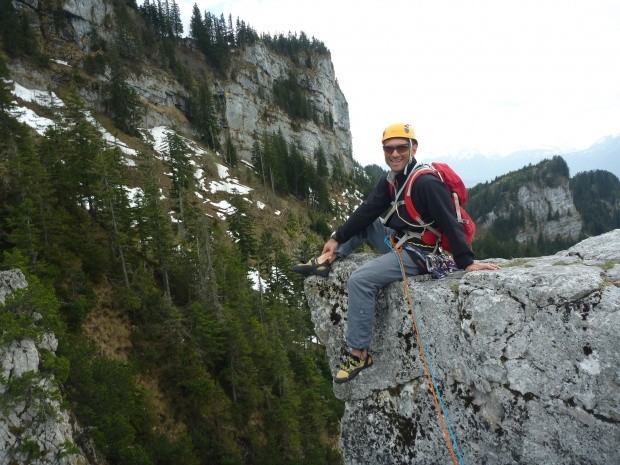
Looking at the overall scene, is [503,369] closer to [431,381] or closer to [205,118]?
[431,381]

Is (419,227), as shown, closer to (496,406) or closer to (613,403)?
(496,406)

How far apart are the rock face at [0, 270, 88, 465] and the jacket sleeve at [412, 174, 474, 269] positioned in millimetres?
18645

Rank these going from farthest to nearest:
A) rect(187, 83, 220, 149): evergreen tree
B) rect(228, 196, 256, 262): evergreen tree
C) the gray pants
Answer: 1. rect(187, 83, 220, 149): evergreen tree
2. rect(228, 196, 256, 262): evergreen tree
3. the gray pants

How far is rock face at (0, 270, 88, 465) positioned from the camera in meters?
15.6

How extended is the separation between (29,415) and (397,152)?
19.8m

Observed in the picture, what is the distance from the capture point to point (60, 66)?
6894cm

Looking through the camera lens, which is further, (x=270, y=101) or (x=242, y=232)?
(x=270, y=101)

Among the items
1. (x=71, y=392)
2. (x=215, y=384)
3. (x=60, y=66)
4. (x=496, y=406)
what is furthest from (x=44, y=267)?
(x=60, y=66)

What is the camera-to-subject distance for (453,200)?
16.0 ft

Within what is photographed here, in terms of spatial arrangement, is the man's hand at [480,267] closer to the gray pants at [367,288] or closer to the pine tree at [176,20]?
the gray pants at [367,288]

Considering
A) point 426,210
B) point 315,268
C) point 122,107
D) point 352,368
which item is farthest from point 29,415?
point 122,107

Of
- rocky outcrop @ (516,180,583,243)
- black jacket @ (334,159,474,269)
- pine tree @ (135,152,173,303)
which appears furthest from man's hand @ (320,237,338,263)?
rocky outcrop @ (516,180,583,243)

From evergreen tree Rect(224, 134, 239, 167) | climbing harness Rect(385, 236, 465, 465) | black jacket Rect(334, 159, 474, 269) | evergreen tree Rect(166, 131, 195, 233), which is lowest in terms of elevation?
climbing harness Rect(385, 236, 465, 465)

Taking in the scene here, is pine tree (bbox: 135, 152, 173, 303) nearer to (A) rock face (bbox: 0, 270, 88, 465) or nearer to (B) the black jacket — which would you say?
(A) rock face (bbox: 0, 270, 88, 465)
